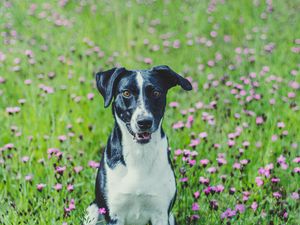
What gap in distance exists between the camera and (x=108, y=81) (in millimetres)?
3631

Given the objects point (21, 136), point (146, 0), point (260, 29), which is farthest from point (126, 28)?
point (21, 136)

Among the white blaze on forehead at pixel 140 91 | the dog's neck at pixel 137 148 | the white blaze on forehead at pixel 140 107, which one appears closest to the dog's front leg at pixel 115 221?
the dog's neck at pixel 137 148

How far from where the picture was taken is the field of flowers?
4.24 metres

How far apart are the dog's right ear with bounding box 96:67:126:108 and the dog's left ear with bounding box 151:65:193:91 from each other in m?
0.22

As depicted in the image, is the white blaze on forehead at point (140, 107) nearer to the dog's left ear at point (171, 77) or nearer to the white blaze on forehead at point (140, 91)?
the white blaze on forehead at point (140, 91)

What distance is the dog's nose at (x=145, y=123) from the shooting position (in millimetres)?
3334

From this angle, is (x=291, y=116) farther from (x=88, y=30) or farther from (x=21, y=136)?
(x=88, y=30)

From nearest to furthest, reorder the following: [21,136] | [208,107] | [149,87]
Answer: [149,87]
[21,136]
[208,107]

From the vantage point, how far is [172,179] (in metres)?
3.65

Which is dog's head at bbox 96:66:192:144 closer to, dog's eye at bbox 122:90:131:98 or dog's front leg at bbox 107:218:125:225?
dog's eye at bbox 122:90:131:98

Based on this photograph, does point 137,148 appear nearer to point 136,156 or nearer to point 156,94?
point 136,156

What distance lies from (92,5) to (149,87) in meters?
5.28

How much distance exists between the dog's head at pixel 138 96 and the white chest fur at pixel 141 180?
94mm

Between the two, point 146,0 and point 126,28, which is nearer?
point 126,28
